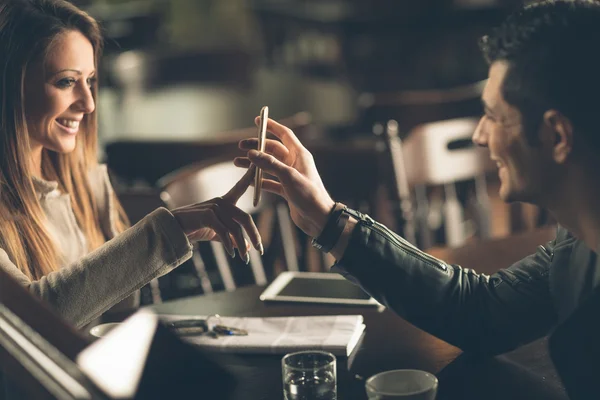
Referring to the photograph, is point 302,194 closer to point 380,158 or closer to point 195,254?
point 195,254

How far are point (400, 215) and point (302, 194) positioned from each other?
1.08 m

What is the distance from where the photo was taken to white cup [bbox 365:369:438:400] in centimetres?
105

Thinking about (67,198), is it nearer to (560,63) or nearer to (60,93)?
(60,93)

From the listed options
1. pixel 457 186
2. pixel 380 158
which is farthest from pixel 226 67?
pixel 380 158

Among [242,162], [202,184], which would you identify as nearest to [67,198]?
[202,184]

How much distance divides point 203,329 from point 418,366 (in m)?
0.40

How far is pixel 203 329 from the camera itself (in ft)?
4.78

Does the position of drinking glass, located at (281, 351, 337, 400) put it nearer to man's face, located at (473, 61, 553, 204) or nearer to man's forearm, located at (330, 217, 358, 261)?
man's forearm, located at (330, 217, 358, 261)

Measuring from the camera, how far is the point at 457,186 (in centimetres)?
380

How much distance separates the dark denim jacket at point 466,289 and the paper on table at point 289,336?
0.35 feet

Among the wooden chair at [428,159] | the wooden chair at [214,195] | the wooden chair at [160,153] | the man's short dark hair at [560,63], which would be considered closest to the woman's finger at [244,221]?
the wooden chair at [214,195]

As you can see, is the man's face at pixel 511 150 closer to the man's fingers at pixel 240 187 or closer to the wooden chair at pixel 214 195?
the man's fingers at pixel 240 187

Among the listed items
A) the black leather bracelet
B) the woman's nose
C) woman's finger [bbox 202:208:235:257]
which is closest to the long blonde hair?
the woman's nose

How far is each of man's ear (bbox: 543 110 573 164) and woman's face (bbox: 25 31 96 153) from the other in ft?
3.35
